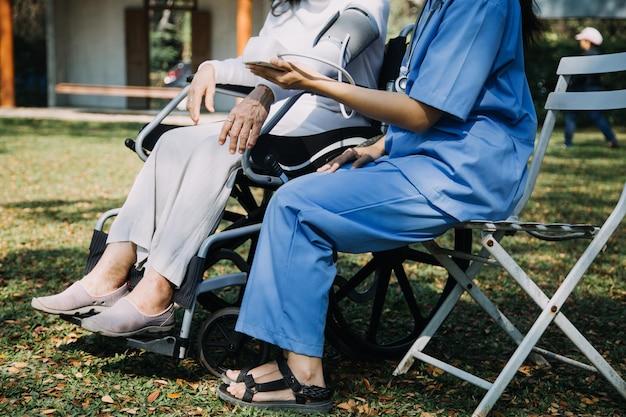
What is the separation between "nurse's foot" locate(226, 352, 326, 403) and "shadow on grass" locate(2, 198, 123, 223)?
12.4ft

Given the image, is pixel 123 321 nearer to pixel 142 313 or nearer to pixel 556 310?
pixel 142 313

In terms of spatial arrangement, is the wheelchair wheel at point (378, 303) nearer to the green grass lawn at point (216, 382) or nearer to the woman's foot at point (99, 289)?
the green grass lawn at point (216, 382)

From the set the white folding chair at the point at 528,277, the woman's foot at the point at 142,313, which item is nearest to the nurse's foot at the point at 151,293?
the woman's foot at the point at 142,313

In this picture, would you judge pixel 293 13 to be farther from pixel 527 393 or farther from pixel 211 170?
pixel 527 393

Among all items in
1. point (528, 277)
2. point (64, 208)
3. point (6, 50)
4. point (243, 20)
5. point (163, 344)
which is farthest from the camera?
point (6, 50)

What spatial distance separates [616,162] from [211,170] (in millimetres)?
8997

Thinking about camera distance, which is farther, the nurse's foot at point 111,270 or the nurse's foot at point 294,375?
the nurse's foot at point 111,270

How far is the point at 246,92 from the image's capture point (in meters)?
3.15

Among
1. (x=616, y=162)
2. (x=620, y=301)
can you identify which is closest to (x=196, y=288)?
(x=620, y=301)

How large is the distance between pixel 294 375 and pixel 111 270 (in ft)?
2.48

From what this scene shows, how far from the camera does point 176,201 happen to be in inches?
112

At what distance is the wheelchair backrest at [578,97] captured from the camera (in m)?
2.79

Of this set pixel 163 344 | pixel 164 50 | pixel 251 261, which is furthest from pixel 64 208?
pixel 164 50

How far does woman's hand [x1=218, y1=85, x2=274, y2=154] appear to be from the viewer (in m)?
2.75
